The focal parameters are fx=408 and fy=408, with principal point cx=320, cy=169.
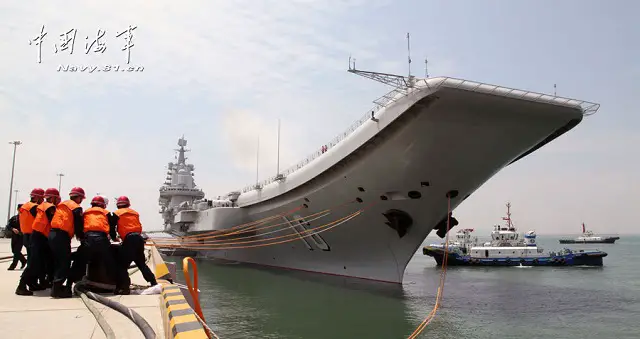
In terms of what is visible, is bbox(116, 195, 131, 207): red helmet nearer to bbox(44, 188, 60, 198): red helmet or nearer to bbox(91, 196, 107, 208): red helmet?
bbox(91, 196, 107, 208): red helmet

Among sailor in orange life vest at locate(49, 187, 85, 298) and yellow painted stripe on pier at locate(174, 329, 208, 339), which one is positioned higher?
sailor in orange life vest at locate(49, 187, 85, 298)

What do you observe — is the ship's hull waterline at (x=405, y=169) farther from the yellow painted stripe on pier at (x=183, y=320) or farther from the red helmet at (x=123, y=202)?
the yellow painted stripe on pier at (x=183, y=320)

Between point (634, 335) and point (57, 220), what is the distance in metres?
11.9

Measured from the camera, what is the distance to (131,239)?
4.91m

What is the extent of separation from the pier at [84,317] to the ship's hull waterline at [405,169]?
7.87 meters

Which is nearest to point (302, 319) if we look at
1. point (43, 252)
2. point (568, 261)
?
point (43, 252)

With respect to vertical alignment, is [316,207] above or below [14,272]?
above

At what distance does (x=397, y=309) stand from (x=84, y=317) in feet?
29.3

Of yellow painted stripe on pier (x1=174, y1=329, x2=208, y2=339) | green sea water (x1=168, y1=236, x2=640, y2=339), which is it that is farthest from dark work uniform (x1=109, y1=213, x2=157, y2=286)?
green sea water (x1=168, y1=236, x2=640, y2=339)

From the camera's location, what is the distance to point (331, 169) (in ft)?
44.7

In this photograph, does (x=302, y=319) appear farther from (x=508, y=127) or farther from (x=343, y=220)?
(x=508, y=127)

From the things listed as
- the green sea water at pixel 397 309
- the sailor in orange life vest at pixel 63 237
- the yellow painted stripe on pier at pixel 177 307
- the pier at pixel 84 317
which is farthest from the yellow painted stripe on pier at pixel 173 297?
the green sea water at pixel 397 309

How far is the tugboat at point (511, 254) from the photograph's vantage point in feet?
96.9

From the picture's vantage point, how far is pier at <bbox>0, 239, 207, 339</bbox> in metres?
2.90
